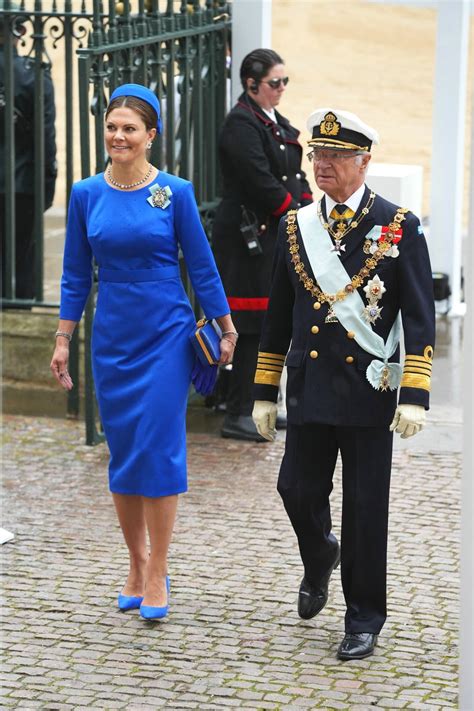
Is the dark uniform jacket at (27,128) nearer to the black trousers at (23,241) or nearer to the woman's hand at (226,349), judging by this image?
the black trousers at (23,241)

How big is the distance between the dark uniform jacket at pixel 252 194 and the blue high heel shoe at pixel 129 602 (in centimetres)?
250

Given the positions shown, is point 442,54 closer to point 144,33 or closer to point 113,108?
point 144,33

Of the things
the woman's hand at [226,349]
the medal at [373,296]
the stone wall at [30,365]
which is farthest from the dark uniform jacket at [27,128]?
the medal at [373,296]

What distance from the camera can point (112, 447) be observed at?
5.63 meters

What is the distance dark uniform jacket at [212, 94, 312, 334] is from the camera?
305 inches

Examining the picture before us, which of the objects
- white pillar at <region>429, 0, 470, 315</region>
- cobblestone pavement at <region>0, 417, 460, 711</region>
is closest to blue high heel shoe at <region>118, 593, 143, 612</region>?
cobblestone pavement at <region>0, 417, 460, 711</region>

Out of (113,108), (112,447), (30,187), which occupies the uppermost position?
(113,108)

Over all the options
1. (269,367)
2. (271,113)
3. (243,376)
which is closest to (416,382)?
(269,367)

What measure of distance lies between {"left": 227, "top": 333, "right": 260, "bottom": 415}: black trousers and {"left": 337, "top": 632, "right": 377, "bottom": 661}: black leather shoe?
288cm

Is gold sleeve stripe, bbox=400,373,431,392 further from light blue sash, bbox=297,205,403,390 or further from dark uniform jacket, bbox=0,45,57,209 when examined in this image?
dark uniform jacket, bbox=0,45,57,209

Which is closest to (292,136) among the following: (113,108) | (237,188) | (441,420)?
(237,188)

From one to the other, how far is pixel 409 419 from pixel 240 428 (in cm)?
317

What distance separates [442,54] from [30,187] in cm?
315

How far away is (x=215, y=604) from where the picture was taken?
5.76 m
